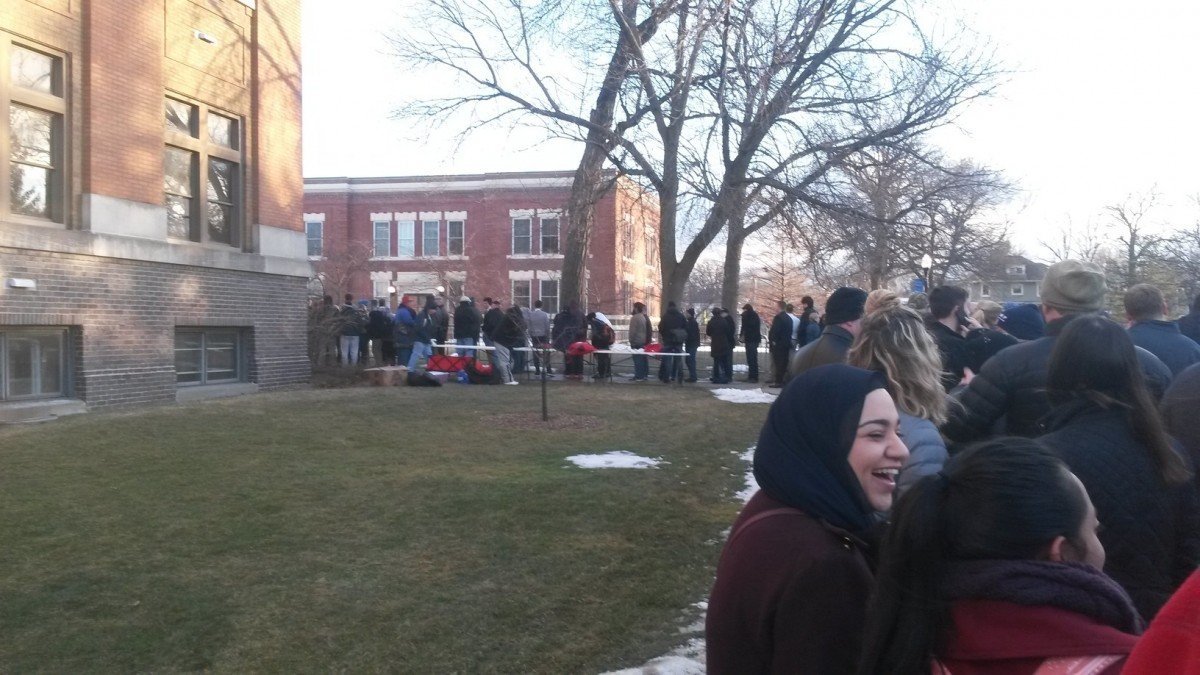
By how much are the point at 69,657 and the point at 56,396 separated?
30.5 feet

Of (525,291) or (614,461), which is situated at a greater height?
(525,291)

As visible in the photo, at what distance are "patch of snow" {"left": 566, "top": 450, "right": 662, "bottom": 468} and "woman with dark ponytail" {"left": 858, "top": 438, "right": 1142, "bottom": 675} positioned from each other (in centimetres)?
802

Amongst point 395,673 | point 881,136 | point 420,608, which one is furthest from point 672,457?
point 881,136

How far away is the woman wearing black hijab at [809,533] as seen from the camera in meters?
2.06

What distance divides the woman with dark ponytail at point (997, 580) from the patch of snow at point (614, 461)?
8.02 metres

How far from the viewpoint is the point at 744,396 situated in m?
17.6

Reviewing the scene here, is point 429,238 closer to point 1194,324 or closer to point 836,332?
point 1194,324

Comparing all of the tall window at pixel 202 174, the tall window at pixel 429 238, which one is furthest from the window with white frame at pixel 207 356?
the tall window at pixel 429 238

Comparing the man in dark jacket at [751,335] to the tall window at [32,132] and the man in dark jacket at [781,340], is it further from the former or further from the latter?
the tall window at [32,132]

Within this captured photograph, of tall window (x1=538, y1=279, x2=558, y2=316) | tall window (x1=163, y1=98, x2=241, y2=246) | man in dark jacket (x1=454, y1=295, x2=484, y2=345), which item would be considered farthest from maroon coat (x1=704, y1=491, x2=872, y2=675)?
tall window (x1=538, y1=279, x2=558, y2=316)

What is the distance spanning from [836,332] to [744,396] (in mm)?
12257

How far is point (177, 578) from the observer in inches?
238

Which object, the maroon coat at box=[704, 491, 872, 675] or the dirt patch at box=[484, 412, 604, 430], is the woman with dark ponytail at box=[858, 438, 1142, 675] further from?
the dirt patch at box=[484, 412, 604, 430]

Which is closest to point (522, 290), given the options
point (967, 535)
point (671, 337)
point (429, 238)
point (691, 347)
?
point (429, 238)
